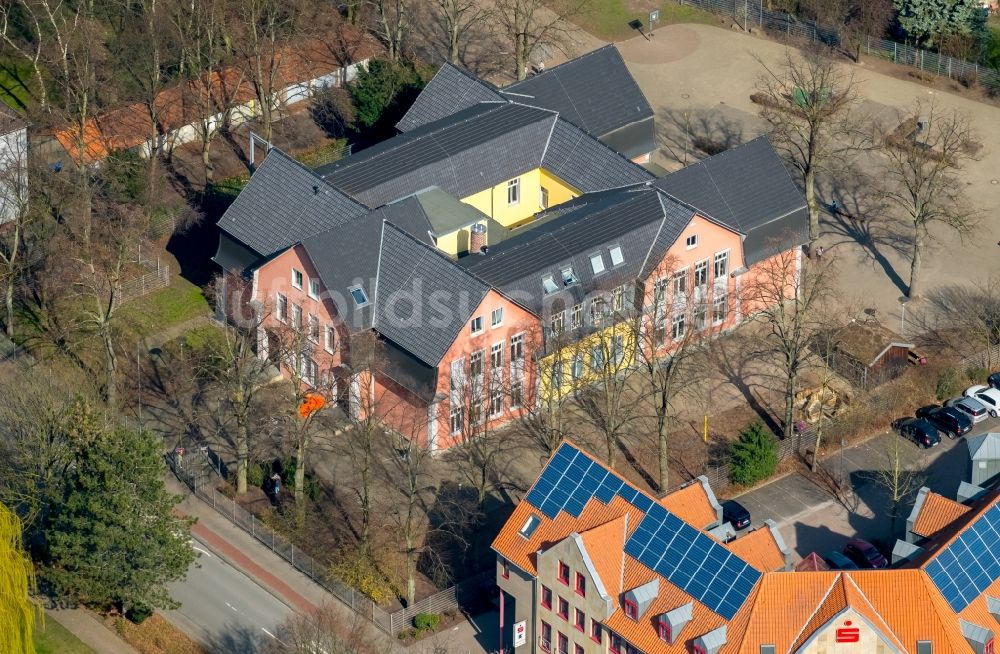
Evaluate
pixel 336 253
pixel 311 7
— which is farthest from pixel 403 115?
pixel 336 253

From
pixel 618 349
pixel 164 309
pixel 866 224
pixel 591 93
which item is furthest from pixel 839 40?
pixel 164 309

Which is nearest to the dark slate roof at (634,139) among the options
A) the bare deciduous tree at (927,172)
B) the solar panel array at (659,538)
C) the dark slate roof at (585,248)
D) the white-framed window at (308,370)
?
the dark slate roof at (585,248)

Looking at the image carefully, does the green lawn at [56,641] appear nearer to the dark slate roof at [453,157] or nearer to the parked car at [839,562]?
the dark slate roof at [453,157]

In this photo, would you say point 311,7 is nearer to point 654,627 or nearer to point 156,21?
point 156,21

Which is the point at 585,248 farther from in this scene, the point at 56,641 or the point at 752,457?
the point at 56,641

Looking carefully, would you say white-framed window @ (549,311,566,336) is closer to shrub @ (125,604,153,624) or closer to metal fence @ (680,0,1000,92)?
shrub @ (125,604,153,624)
